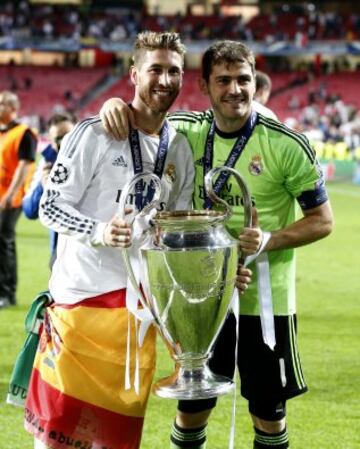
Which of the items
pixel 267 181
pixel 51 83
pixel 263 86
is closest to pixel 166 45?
pixel 267 181

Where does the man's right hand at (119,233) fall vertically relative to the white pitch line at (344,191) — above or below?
above

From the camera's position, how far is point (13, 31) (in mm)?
49906

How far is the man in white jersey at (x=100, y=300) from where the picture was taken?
3994 millimetres

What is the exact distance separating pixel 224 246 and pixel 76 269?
2.32 feet

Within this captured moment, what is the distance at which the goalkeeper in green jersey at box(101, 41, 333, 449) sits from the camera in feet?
13.8

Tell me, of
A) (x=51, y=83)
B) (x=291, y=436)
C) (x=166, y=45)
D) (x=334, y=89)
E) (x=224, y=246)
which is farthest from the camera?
(x=51, y=83)

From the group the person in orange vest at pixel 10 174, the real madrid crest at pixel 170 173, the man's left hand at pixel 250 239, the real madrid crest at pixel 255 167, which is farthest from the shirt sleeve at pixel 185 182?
the person in orange vest at pixel 10 174

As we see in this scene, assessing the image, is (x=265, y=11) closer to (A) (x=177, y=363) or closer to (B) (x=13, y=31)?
(B) (x=13, y=31)

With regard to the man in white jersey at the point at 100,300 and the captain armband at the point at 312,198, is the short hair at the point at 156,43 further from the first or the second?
the captain armband at the point at 312,198

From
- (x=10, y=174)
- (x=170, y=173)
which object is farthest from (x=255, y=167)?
(x=10, y=174)

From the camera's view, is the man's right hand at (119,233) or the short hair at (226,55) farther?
the short hair at (226,55)

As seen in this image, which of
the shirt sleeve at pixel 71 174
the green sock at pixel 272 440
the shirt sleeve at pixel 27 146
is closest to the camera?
the shirt sleeve at pixel 71 174

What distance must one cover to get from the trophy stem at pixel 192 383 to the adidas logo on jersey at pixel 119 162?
723mm

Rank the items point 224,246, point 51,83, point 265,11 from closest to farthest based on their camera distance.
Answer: point 224,246 → point 51,83 → point 265,11
